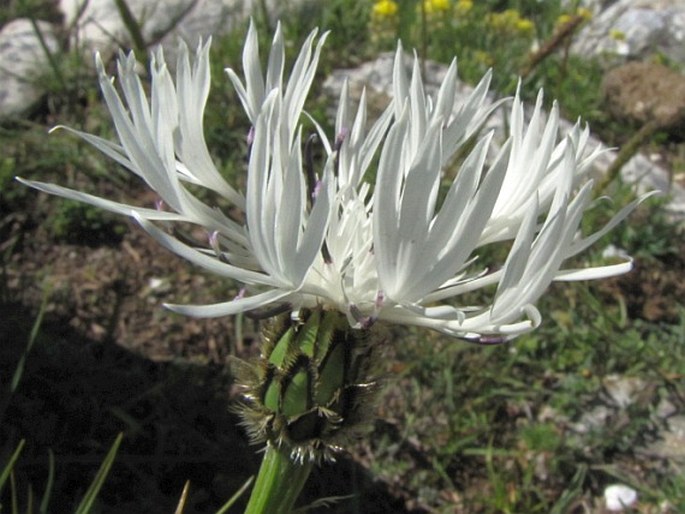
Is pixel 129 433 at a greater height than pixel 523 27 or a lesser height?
lesser

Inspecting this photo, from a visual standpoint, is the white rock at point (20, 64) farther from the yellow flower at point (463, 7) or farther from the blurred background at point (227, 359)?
the yellow flower at point (463, 7)

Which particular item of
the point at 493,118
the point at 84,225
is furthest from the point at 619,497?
the point at 84,225

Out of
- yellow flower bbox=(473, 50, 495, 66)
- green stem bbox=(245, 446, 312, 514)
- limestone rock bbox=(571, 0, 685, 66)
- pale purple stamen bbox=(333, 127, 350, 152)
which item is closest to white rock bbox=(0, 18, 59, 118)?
yellow flower bbox=(473, 50, 495, 66)

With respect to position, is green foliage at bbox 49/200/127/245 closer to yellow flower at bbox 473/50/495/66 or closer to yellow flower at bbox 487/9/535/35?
yellow flower at bbox 473/50/495/66

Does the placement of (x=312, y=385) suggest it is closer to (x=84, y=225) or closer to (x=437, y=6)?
(x=84, y=225)

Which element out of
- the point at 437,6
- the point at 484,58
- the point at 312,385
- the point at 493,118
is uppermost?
the point at 312,385

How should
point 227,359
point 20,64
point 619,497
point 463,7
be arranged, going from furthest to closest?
1. point 463,7
2. point 20,64
3. point 619,497
4. point 227,359
